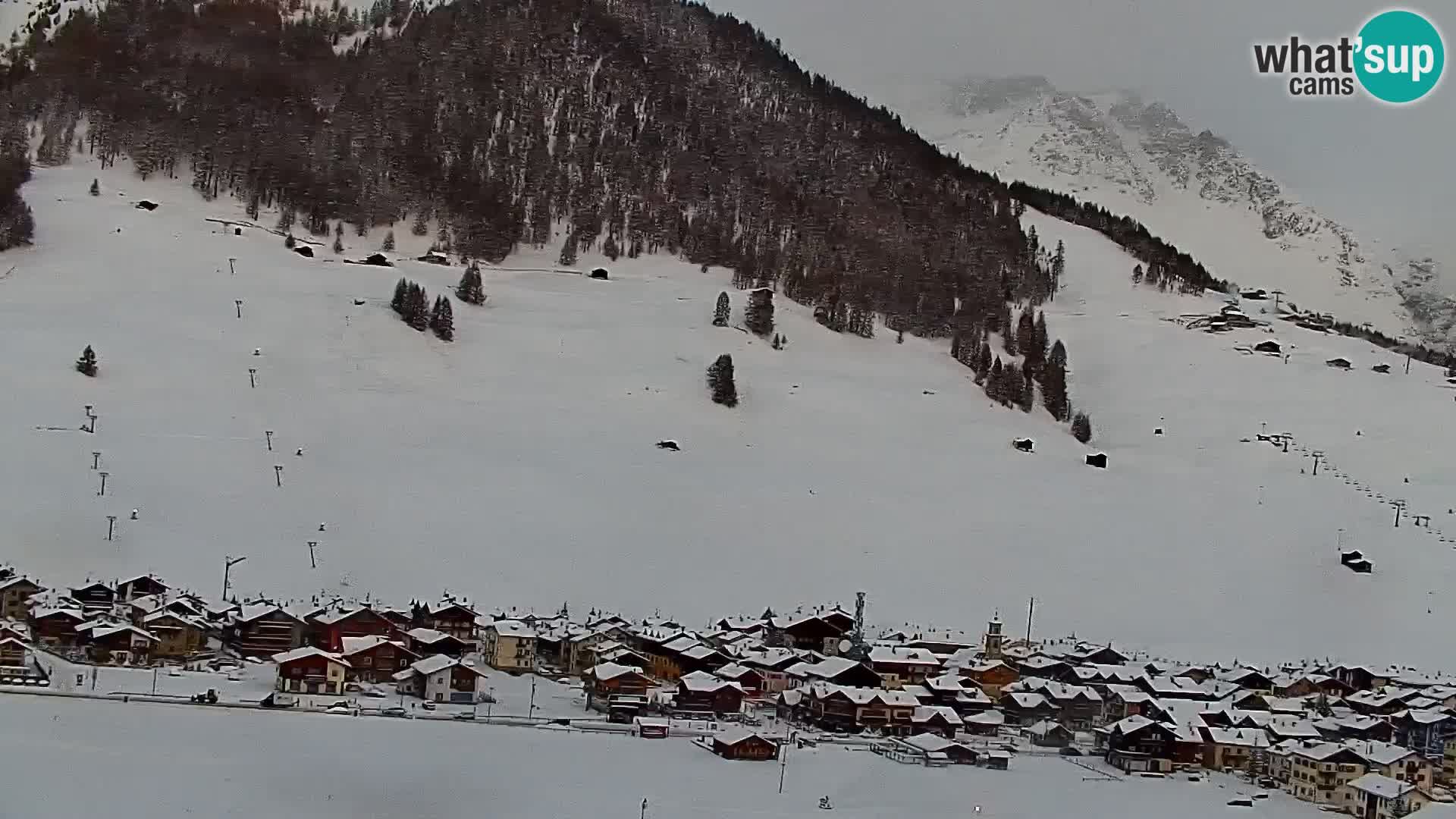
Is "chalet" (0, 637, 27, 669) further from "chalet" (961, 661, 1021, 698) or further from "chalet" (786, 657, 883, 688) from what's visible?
"chalet" (961, 661, 1021, 698)

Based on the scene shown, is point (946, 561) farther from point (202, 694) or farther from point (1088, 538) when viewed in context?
point (202, 694)

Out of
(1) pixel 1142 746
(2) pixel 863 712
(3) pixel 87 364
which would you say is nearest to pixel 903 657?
(2) pixel 863 712

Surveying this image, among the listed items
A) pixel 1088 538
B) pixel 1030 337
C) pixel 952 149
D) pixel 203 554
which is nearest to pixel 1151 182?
pixel 952 149

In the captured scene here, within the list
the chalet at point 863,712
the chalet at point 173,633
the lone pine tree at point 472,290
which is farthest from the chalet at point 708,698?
the lone pine tree at point 472,290

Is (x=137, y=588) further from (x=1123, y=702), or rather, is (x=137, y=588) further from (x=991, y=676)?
(x=1123, y=702)

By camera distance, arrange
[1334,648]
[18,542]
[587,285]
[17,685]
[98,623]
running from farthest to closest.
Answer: [587,285], [1334,648], [18,542], [98,623], [17,685]

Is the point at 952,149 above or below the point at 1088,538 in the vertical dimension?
above
